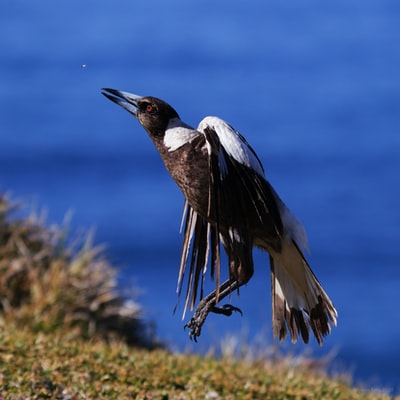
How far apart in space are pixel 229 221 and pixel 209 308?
0.50 m

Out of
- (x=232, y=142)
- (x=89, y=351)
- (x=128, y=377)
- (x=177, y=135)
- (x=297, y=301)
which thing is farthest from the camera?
(x=89, y=351)

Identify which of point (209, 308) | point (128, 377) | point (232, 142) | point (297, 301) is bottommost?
point (128, 377)

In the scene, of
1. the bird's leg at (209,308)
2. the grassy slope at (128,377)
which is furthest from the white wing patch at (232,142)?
the grassy slope at (128,377)

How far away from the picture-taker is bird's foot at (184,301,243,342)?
5.83m

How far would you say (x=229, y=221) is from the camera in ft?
18.8

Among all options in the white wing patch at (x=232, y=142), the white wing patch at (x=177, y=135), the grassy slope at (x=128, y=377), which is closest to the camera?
the white wing patch at (x=232, y=142)

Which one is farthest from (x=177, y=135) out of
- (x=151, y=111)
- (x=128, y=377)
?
(x=128, y=377)

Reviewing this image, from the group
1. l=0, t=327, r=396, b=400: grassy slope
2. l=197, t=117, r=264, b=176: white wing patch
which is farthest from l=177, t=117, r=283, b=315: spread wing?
l=0, t=327, r=396, b=400: grassy slope

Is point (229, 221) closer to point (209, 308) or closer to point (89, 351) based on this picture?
point (209, 308)

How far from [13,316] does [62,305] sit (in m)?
0.42

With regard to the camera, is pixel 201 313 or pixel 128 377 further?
pixel 128 377

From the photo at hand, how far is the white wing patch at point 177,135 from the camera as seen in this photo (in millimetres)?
5730

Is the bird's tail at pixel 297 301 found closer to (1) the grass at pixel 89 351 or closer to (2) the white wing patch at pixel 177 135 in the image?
(1) the grass at pixel 89 351

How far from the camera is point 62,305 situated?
29.8ft
